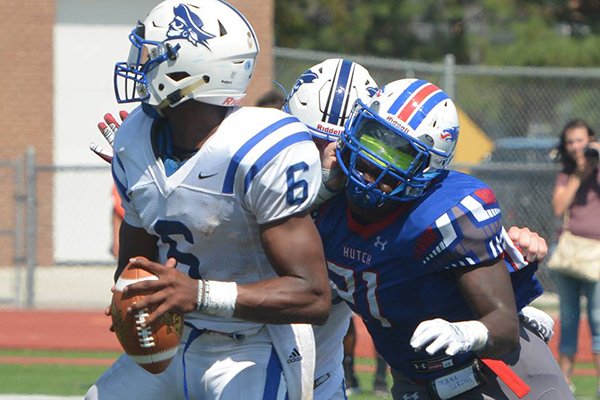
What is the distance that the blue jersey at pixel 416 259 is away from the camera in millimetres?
3574

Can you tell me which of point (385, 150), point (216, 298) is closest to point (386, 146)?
point (385, 150)

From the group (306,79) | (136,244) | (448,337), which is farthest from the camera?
(306,79)

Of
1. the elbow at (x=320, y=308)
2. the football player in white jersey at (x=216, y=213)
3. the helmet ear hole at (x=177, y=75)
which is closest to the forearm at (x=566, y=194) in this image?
the football player in white jersey at (x=216, y=213)

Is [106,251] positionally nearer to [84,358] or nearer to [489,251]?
[84,358]

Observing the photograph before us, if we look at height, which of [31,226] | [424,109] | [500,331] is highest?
[424,109]

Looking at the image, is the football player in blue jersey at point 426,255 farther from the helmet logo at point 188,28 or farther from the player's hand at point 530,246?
the helmet logo at point 188,28

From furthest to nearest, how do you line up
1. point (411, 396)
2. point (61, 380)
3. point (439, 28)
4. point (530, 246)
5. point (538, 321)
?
point (439, 28) → point (61, 380) → point (538, 321) → point (411, 396) → point (530, 246)

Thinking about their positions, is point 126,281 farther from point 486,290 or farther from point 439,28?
point 439,28

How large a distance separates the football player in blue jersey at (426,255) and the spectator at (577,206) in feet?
13.9

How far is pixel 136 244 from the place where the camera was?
149 inches

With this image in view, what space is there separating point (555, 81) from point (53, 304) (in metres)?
6.43

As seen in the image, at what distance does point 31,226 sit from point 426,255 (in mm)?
8348

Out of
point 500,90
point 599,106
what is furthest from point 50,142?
point 599,106

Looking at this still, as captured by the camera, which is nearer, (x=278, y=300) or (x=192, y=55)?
(x=278, y=300)
